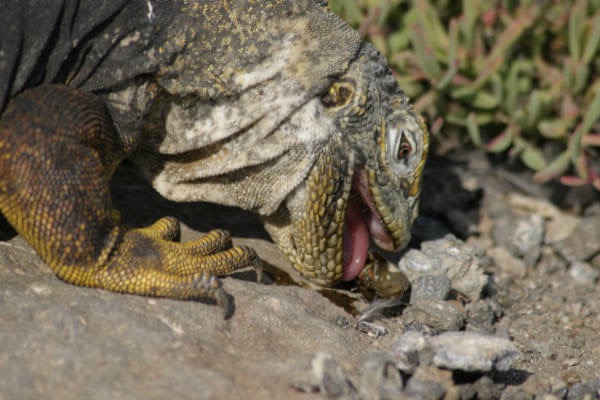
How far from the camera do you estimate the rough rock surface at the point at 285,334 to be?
136 inches

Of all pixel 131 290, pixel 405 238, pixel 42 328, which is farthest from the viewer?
pixel 405 238

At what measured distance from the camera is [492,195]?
7430mm

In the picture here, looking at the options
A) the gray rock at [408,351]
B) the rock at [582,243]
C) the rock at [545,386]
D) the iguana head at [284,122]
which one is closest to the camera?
the gray rock at [408,351]

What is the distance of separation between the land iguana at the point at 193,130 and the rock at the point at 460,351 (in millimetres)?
Answer: 1039

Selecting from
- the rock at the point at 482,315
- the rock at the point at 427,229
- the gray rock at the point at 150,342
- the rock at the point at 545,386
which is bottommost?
the gray rock at the point at 150,342

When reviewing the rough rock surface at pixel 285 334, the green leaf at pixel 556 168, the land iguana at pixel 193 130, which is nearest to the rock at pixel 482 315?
the rough rock surface at pixel 285 334

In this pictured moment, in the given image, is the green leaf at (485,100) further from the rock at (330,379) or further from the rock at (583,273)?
the rock at (330,379)

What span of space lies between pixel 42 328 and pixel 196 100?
1.74 m

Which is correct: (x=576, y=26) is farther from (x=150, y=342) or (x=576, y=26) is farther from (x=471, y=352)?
(x=150, y=342)

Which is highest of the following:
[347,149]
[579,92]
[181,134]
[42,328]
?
[579,92]

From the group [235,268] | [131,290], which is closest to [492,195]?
[235,268]

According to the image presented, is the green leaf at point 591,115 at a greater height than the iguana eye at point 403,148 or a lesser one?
greater

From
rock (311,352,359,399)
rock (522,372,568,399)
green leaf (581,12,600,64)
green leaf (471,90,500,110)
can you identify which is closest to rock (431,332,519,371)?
A: rock (522,372,568,399)

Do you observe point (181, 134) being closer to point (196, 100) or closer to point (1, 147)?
point (196, 100)
